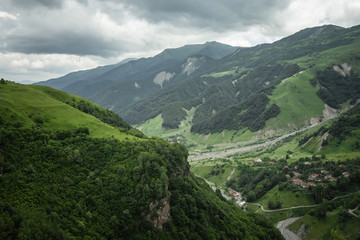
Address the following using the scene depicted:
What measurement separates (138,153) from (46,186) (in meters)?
35.0

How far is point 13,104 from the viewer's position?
98.6 meters

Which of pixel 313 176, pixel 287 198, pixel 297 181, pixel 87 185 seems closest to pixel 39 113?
pixel 87 185

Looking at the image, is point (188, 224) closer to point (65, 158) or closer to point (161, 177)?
point (161, 177)

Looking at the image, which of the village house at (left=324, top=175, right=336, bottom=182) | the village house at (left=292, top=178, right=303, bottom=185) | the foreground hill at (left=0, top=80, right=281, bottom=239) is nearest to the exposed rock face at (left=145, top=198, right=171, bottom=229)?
the foreground hill at (left=0, top=80, right=281, bottom=239)

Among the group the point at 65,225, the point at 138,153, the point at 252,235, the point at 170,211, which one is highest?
the point at 138,153

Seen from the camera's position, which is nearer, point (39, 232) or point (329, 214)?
point (39, 232)

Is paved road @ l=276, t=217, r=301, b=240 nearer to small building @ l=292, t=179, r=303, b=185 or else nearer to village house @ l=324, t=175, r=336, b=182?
small building @ l=292, t=179, r=303, b=185

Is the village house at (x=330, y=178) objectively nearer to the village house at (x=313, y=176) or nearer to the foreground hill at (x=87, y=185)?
the village house at (x=313, y=176)

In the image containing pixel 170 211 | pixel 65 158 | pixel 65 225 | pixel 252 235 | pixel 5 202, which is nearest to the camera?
pixel 5 202

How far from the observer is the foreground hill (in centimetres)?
6291

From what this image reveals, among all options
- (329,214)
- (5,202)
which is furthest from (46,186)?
(329,214)

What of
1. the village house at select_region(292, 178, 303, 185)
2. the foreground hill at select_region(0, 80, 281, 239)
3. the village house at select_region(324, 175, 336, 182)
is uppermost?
the foreground hill at select_region(0, 80, 281, 239)

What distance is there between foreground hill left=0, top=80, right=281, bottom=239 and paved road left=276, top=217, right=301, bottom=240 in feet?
85.9

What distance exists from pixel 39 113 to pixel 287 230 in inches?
5831
